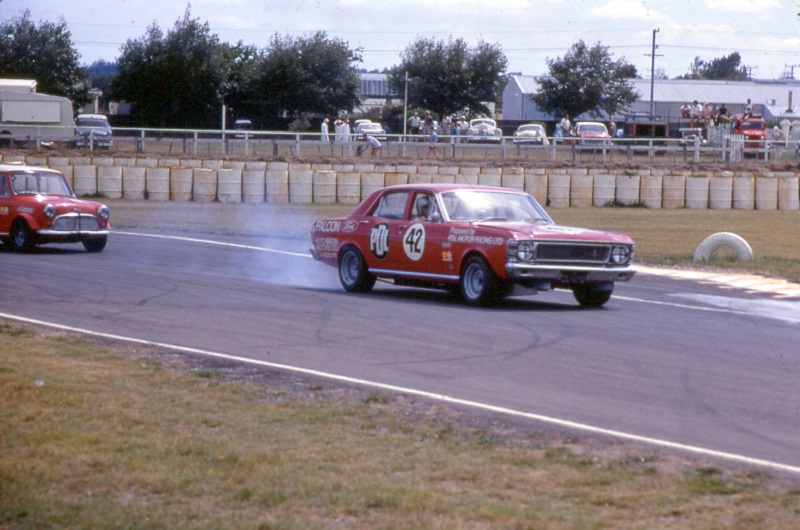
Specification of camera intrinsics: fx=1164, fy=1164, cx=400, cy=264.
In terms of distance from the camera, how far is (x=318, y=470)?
5.53 meters

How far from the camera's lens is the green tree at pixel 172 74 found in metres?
53.8

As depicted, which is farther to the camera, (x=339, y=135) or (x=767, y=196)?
(x=339, y=135)

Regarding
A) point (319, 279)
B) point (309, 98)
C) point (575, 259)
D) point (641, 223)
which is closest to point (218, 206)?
point (641, 223)

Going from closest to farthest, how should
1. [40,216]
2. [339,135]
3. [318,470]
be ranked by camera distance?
[318,470] → [40,216] → [339,135]

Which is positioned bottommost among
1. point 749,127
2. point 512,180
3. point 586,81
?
point 512,180

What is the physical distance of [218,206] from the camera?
98.3 ft

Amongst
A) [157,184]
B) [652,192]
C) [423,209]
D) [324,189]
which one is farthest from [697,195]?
[423,209]

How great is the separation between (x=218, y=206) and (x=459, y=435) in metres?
24.2

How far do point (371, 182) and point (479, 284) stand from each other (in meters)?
18.9

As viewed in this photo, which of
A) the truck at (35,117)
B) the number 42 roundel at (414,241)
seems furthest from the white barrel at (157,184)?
the number 42 roundel at (414,241)

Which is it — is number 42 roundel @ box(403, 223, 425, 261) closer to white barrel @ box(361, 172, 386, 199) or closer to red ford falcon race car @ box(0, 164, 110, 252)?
red ford falcon race car @ box(0, 164, 110, 252)

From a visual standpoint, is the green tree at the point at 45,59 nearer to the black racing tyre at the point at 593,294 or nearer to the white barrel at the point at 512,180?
the white barrel at the point at 512,180

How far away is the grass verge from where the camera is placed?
4828 mm

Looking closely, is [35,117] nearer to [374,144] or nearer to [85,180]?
[374,144]
